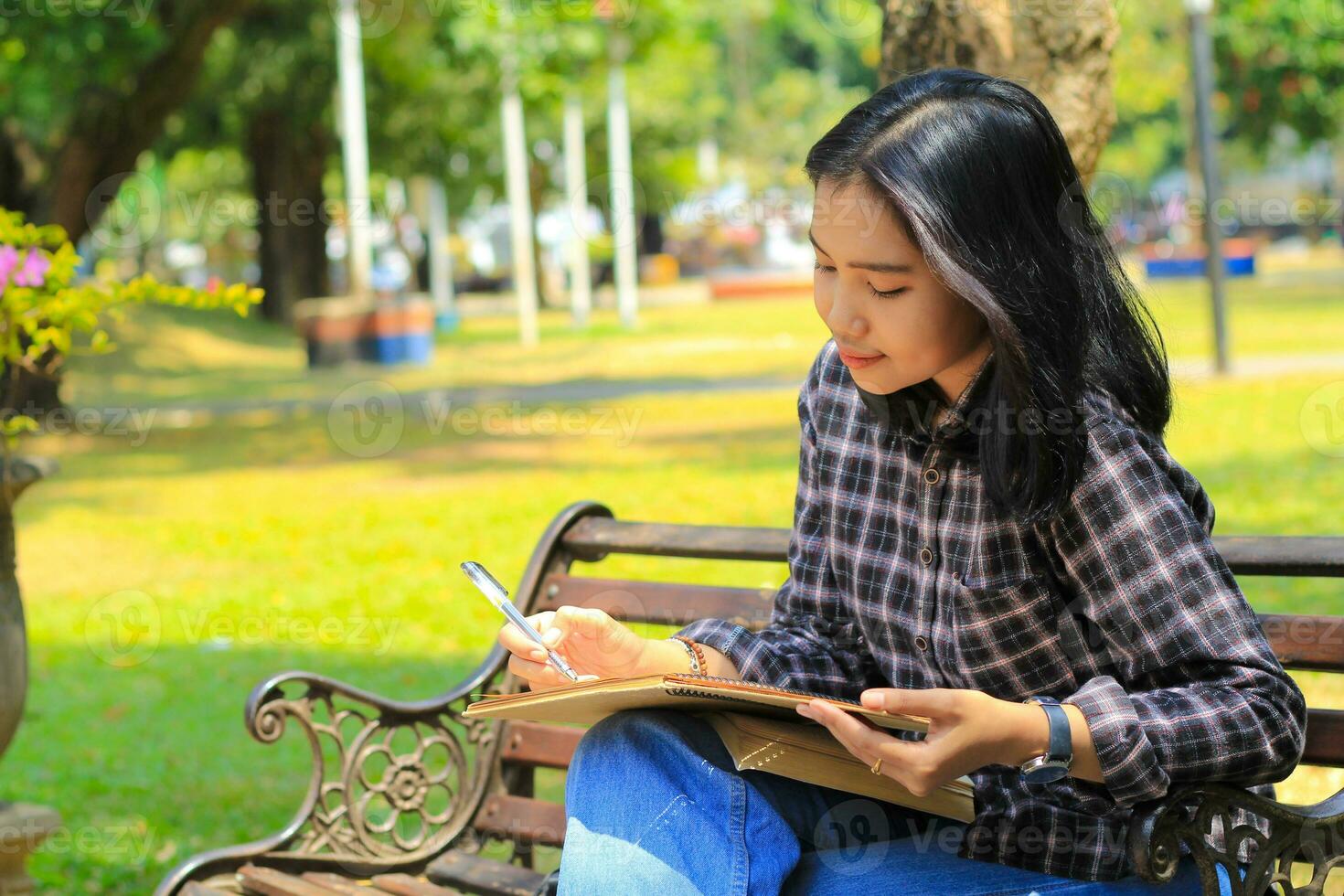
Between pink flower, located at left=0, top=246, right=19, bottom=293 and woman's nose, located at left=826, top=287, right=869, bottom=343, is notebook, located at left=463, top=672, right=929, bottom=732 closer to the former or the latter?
woman's nose, located at left=826, top=287, right=869, bottom=343

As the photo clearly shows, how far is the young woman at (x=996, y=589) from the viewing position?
185 centimetres

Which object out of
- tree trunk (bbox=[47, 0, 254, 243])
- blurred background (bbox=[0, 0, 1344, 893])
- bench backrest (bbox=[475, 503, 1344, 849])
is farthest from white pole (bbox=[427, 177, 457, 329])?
bench backrest (bbox=[475, 503, 1344, 849])

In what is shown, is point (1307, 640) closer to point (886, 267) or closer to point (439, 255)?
point (886, 267)

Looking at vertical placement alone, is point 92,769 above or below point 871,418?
below

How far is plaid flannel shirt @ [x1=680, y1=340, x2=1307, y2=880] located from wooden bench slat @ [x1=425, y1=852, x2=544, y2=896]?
0.74 meters

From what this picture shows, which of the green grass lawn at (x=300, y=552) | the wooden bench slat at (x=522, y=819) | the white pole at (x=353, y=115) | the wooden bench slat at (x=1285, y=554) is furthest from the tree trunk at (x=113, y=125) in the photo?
the wooden bench slat at (x=1285, y=554)

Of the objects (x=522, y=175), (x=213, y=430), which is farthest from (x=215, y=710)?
(x=522, y=175)

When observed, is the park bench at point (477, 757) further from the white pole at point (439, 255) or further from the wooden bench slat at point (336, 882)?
A: the white pole at point (439, 255)

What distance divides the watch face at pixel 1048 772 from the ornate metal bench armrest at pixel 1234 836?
0.55 feet

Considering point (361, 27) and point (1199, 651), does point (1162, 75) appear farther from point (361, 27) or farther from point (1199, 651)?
point (1199, 651)

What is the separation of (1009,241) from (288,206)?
28.3m

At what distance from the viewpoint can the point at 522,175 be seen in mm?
25797

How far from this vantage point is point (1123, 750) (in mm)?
1825

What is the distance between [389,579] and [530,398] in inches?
314
